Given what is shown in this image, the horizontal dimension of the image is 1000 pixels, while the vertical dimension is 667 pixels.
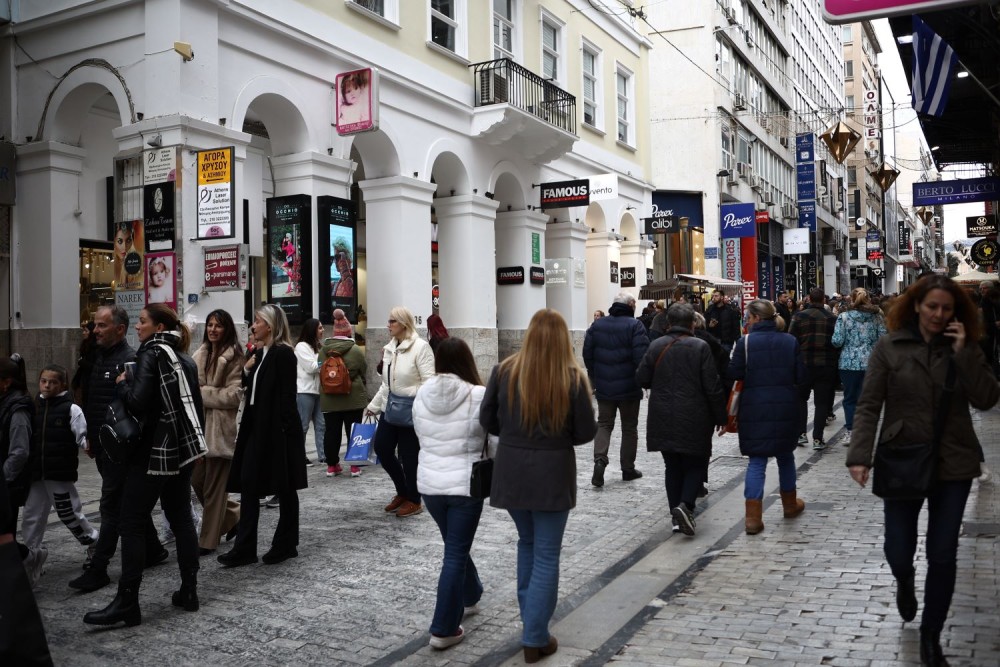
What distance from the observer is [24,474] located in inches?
229

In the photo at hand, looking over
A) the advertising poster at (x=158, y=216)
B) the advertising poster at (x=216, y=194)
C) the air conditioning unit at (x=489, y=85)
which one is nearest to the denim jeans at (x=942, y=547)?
the advertising poster at (x=216, y=194)

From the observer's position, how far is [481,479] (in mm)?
4637

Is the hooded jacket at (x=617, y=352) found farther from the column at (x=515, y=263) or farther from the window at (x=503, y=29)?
the window at (x=503, y=29)

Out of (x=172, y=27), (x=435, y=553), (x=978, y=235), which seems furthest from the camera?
(x=978, y=235)

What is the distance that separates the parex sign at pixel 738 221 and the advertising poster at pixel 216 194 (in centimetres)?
2530

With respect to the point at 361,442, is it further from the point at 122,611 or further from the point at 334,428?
the point at 122,611

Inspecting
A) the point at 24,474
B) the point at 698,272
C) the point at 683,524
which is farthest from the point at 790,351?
the point at 698,272

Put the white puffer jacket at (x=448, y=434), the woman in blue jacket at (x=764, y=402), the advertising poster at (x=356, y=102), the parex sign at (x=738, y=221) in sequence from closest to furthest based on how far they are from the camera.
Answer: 1. the white puffer jacket at (x=448, y=434)
2. the woman in blue jacket at (x=764, y=402)
3. the advertising poster at (x=356, y=102)
4. the parex sign at (x=738, y=221)

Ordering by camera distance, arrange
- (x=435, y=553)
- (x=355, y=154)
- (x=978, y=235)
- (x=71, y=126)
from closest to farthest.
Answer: (x=435, y=553) < (x=71, y=126) < (x=355, y=154) < (x=978, y=235)

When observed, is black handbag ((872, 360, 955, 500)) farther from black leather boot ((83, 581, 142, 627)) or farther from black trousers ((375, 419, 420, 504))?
black trousers ((375, 419, 420, 504))

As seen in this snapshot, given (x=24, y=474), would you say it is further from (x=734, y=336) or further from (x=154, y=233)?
(x=734, y=336)

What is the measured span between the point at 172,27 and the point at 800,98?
4606 cm

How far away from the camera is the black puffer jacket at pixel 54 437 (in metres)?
6.13

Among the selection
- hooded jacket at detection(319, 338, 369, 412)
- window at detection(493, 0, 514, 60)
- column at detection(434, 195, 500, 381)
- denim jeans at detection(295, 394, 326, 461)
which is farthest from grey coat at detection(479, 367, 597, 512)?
window at detection(493, 0, 514, 60)
